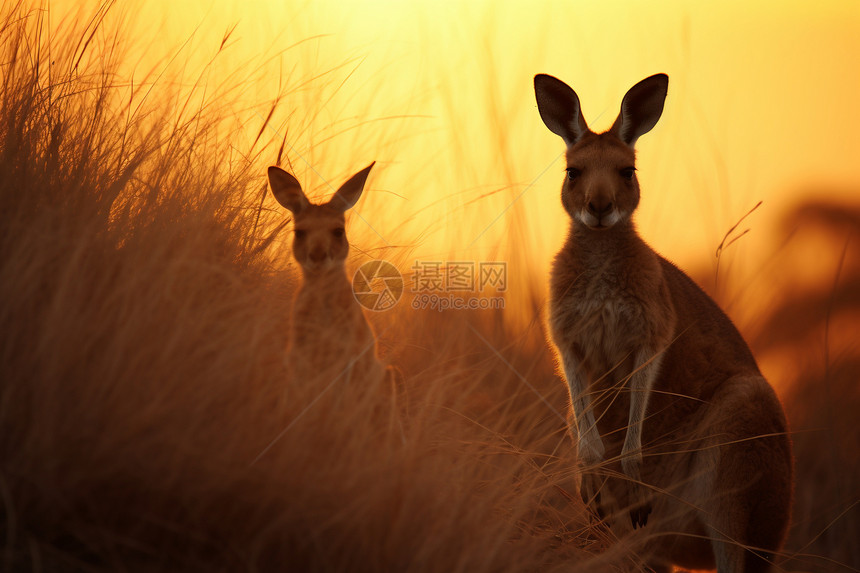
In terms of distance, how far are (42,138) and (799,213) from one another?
4.12 metres

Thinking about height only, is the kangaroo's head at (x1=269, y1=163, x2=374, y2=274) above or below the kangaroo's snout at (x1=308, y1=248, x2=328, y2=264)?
above

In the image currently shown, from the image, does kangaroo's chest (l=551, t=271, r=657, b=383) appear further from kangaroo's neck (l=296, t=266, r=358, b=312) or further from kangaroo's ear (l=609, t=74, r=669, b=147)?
kangaroo's neck (l=296, t=266, r=358, b=312)

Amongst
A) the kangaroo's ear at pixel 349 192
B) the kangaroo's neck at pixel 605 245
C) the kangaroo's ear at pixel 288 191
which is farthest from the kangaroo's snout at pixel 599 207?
A: the kangaroo's ear at pixel 288 191

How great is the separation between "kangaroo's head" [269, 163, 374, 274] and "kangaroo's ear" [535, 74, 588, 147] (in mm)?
1056

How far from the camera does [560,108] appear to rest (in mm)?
3791

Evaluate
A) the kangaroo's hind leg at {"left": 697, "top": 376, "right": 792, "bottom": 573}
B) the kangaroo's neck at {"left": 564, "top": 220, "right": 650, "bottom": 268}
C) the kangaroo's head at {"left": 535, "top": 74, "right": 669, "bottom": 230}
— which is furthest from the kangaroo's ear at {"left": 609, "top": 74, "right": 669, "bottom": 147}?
the kangaroo's hind leg at {"left": 697, "top": 376, "right": 792, "bottom": 573}

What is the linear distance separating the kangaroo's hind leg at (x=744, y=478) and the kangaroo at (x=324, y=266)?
66.3 inches

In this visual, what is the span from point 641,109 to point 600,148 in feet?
1.01

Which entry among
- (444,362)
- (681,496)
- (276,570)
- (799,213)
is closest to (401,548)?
(276,570)

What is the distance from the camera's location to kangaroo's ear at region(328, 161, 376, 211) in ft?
10.5

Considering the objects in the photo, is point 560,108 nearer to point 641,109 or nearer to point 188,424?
point 641,109

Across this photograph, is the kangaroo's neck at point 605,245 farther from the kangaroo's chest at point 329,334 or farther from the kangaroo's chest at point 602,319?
the kangaroo's chest at point 329,334

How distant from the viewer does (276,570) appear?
2.16 m

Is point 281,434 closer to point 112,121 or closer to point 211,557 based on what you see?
point 211,557
